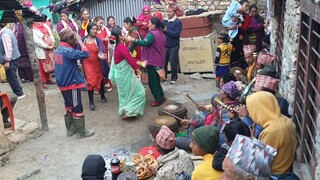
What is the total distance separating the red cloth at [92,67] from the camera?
25.9 feet

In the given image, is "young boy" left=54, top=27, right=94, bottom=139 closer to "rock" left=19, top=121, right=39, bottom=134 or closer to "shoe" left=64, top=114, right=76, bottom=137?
"shoe" left=64, top=114, right=76, bottom=137

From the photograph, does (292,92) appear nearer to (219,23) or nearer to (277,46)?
(277,46)

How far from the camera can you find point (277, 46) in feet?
23.3

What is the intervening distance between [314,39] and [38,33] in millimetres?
7455

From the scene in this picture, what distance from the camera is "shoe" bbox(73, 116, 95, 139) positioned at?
22.6 feet

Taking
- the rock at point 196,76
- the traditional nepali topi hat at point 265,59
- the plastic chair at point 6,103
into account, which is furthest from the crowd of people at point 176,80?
the plastic chair at point 6,103

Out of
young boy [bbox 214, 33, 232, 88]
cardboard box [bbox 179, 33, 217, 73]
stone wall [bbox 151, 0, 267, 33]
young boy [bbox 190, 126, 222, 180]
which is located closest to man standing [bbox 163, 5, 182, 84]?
cardboard box [bbox 179, 33, 217, 73]

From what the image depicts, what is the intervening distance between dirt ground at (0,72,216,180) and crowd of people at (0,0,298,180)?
23cm

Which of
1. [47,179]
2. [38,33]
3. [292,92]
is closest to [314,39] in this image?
[292,92]

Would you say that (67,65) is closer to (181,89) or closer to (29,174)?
(29,174)

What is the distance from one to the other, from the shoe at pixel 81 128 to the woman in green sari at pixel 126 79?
81cm

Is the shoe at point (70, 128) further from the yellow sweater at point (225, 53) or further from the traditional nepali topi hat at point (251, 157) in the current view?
the traditional nepali topi hat at point (251, 157)

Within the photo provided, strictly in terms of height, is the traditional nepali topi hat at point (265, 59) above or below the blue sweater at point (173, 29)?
below

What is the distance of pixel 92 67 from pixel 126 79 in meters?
1.05
